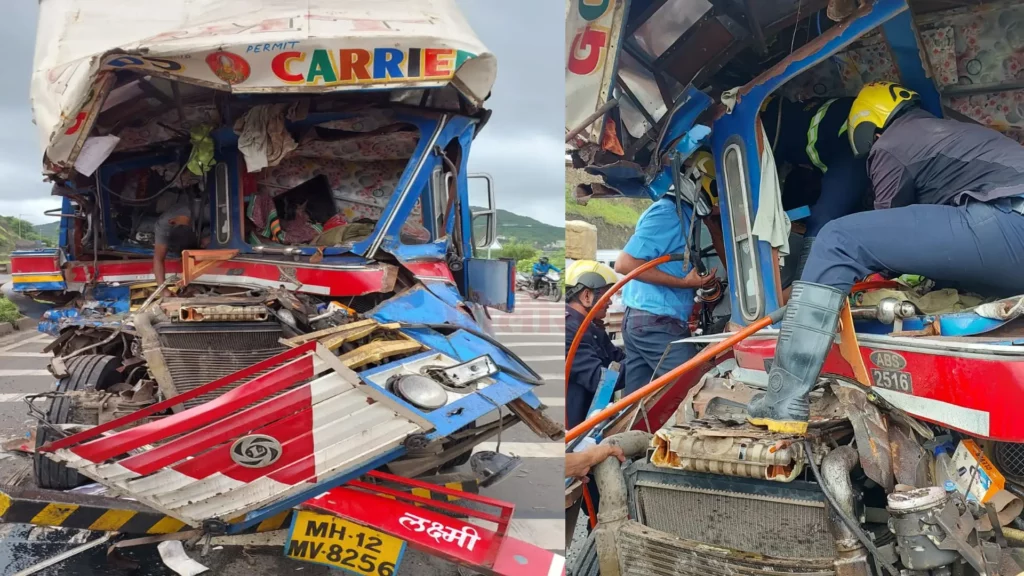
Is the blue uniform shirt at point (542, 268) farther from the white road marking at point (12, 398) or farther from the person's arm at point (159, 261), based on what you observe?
the person's arm at point (159, 261)

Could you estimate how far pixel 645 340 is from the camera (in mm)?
5207

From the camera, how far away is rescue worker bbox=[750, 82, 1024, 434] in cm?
254

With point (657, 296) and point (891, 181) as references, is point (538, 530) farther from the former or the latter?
point (891, 181)

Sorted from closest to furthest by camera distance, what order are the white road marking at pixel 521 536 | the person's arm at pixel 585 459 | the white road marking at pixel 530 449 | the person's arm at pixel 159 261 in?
1. the person's arm at pixel 585 459
2. the white road marking at pixel 521 536
3. the person's arm at pixel 159 261
4. the white road marking at pixel 530 449

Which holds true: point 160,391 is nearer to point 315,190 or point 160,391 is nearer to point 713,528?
point 315,190

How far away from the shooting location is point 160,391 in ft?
13.8

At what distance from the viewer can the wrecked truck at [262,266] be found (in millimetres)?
3119

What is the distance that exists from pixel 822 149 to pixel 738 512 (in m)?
2.11

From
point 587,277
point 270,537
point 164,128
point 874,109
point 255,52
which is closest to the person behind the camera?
point 874,109

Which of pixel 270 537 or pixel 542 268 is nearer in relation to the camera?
pixel 270 537

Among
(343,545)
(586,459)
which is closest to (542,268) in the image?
(343,545)

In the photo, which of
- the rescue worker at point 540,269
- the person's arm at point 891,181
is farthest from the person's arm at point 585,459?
the rescue worker at point 540,269

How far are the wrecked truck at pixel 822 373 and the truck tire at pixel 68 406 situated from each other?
2.93 metres

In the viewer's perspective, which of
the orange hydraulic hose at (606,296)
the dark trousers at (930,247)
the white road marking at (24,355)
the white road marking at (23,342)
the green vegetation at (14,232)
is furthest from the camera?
the green vegetation at (14,232)
